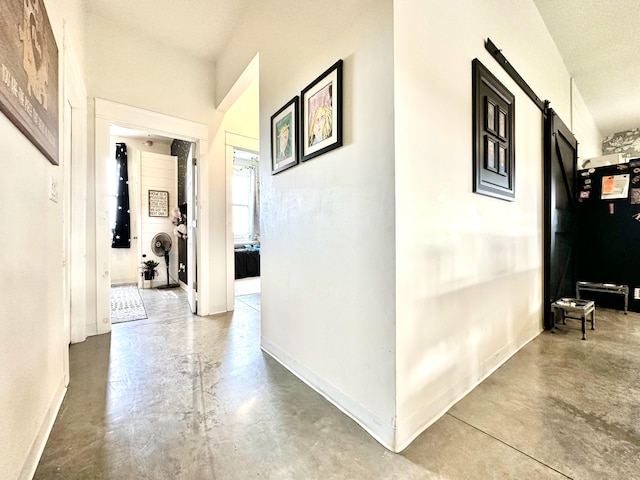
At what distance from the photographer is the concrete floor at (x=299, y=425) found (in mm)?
1128

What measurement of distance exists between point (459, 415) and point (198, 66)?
163 inches

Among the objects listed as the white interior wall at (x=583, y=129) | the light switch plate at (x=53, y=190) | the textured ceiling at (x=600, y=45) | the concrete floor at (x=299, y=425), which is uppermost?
the textured ceiling at (x=600, y=45)

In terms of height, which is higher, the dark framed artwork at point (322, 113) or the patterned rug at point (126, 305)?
the dark framed artwork at point (322, 113)

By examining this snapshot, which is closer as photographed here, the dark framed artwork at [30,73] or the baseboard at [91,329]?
the dark framed artwork at [30,73]

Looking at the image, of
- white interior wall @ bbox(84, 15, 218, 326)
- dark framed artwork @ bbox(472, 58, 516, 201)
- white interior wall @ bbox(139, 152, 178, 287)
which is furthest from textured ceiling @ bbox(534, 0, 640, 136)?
white interior wall @ bbox(139, 152, 178, 287)

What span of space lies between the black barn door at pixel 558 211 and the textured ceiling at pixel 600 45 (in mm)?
930

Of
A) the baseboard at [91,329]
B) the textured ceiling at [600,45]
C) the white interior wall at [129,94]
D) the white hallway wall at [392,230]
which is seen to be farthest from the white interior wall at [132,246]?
the textured ceiling at [600,45]

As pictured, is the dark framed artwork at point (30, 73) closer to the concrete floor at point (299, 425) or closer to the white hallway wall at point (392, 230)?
the white hallway wall at point (392, 230)

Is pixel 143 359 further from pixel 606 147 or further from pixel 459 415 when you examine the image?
pixel 606 147

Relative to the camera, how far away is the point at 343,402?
59.4 inches

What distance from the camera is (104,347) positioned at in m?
2.39

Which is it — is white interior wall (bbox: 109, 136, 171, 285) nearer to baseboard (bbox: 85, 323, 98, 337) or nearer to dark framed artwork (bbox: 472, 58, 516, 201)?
baseboard (bbox: 85, 323, 98, 337)

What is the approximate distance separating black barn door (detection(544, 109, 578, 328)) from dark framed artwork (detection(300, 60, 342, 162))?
97.1 inches

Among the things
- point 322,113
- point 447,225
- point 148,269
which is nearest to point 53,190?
point 322,113
